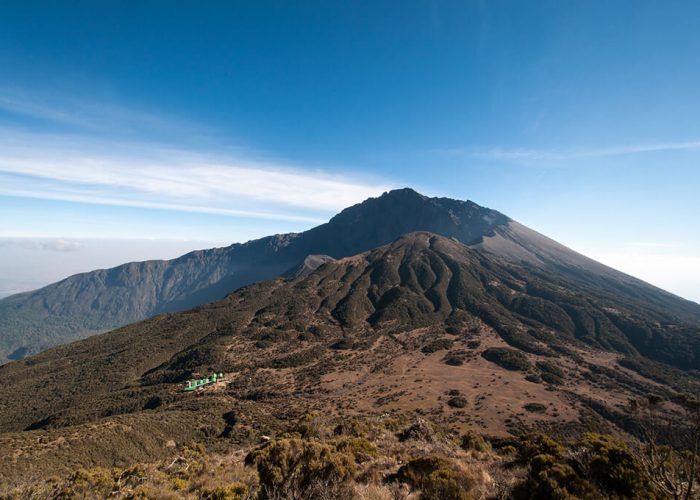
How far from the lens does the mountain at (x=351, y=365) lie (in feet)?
184

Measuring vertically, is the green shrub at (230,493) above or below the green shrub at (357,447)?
above

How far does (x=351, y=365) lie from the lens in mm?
92812

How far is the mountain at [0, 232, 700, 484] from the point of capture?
5606 centimetres

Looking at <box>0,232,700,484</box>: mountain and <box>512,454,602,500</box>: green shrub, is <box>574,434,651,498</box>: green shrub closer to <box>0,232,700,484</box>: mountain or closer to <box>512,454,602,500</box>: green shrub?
<box>512,454,602,500</box>: green shrub

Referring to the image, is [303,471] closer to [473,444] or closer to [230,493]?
[230,493]

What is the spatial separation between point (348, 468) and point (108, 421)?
2137 inches

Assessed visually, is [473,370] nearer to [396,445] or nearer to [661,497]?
[396,445]

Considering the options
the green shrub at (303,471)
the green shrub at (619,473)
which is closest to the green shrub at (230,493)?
the green shrub at (303,471)

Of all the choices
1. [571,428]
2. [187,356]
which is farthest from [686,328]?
[187,356]

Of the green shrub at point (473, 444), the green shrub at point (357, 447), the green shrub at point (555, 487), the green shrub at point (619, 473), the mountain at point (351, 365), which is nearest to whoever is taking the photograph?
the green shrub at point (555, 487)

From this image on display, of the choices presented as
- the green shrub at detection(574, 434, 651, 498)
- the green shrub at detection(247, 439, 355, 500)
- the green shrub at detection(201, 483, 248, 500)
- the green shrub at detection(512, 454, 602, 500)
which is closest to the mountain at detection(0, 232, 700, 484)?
the green shrub at detection(201, 483, 248, 500)

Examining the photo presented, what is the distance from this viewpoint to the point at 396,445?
73.7ft

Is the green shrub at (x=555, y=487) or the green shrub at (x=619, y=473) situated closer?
the green shrub at (x=555, y=487)

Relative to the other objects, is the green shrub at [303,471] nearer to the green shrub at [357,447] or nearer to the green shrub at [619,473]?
the green shrub at [357,447]
